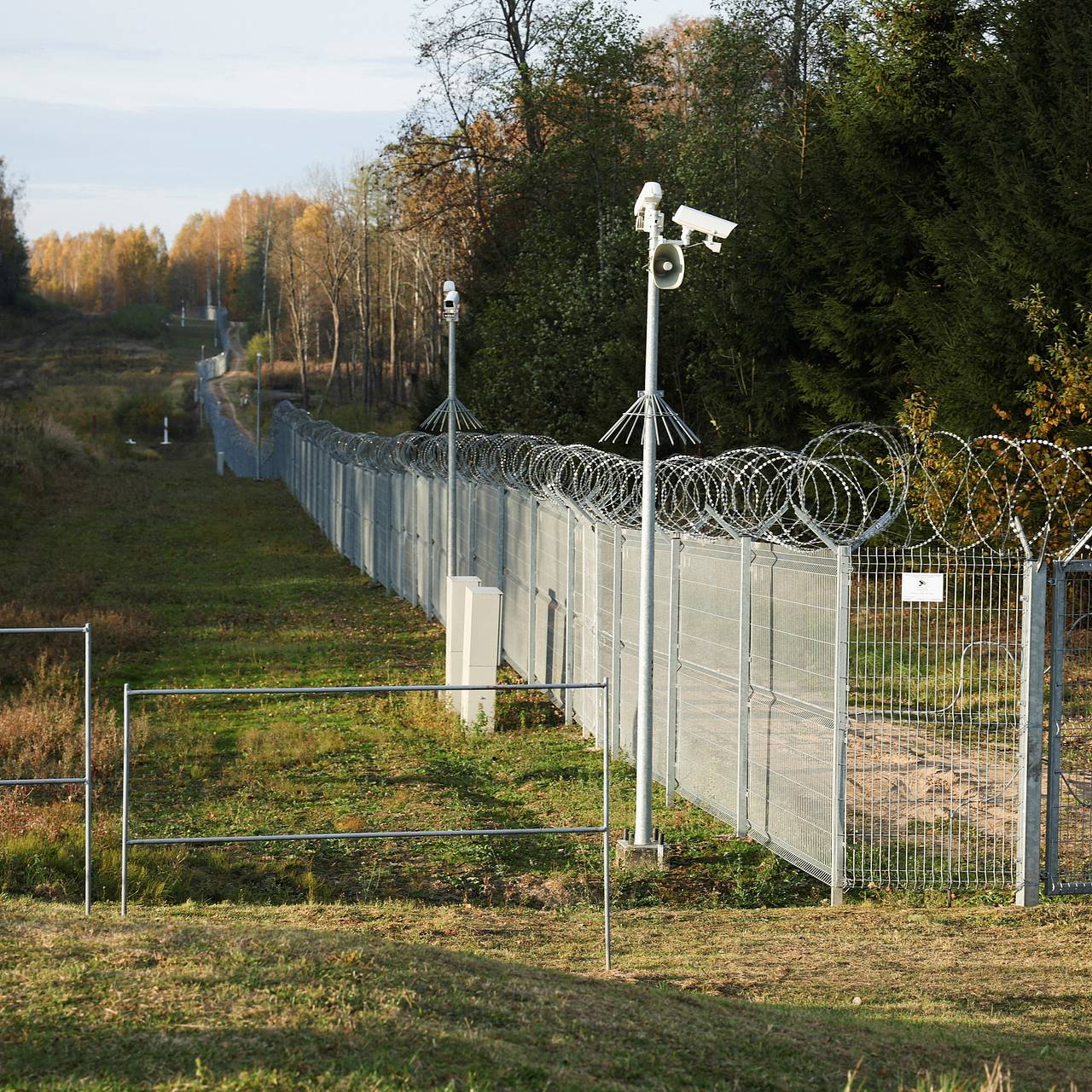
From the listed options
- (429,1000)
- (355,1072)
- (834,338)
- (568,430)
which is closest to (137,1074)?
(355,1072)

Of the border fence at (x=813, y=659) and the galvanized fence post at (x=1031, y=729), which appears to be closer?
the galvanized fence post at (x=1031, y=729)

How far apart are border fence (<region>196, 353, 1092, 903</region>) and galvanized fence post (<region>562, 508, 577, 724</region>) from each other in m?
0.03

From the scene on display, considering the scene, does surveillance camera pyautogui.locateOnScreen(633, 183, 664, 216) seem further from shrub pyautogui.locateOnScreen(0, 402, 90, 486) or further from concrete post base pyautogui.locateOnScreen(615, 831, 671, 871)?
shrub pyautogui.locateOnScreen(0, 402, 90, 486)

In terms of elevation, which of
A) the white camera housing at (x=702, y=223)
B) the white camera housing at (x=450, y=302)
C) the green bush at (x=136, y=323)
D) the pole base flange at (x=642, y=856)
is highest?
the green bush at (x=136, y=323)

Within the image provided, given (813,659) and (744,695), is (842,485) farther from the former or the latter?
(813,659)

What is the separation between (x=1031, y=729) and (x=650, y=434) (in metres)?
3.15

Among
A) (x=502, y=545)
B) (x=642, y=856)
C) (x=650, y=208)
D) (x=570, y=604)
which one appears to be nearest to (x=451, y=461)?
(x=502, y=545)

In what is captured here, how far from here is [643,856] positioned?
9.76 meters

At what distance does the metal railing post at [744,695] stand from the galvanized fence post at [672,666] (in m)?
1.25

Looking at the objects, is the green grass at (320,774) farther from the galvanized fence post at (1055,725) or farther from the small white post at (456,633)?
the galvanized fence post at (1055,725)

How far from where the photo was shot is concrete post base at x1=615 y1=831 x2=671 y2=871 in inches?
382

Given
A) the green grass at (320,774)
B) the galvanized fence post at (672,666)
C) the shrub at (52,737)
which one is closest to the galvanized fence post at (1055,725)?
the green grass at (320,774)

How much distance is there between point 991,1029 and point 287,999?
118 inches

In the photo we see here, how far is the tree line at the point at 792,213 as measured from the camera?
1886cm
